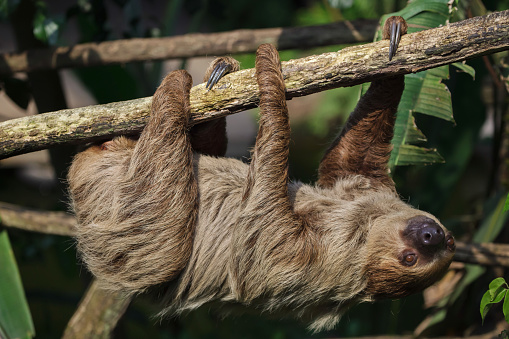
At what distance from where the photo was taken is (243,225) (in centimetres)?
383

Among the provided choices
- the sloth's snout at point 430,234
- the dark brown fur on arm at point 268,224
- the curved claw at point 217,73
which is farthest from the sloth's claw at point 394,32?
the sloth's snout at point 430,234

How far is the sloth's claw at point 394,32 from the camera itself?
3.16 m

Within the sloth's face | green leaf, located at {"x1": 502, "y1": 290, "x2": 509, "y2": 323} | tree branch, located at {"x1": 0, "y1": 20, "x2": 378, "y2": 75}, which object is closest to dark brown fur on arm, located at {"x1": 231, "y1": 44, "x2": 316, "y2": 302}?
the sloth's face

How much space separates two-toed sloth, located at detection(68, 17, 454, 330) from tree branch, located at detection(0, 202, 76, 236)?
178 centimetres

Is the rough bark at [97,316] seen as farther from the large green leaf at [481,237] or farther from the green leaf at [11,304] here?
the large green leaf at [481,237]

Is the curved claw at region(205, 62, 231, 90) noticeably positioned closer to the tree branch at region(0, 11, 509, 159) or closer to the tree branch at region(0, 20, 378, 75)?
the tree branch at region(0, 11, 509, 159)

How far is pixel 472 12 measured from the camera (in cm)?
534

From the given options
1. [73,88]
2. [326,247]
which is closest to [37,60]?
[326,247]

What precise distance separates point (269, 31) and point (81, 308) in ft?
12.2

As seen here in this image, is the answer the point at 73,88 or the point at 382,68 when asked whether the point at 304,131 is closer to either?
the point at 73,88

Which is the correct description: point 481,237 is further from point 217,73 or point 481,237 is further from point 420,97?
point 217,73

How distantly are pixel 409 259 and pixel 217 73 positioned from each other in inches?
78.4

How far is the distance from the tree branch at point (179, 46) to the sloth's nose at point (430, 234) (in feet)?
Answer: 9.03

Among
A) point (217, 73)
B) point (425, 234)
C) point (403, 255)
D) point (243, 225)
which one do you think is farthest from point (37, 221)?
point (425, 234)
